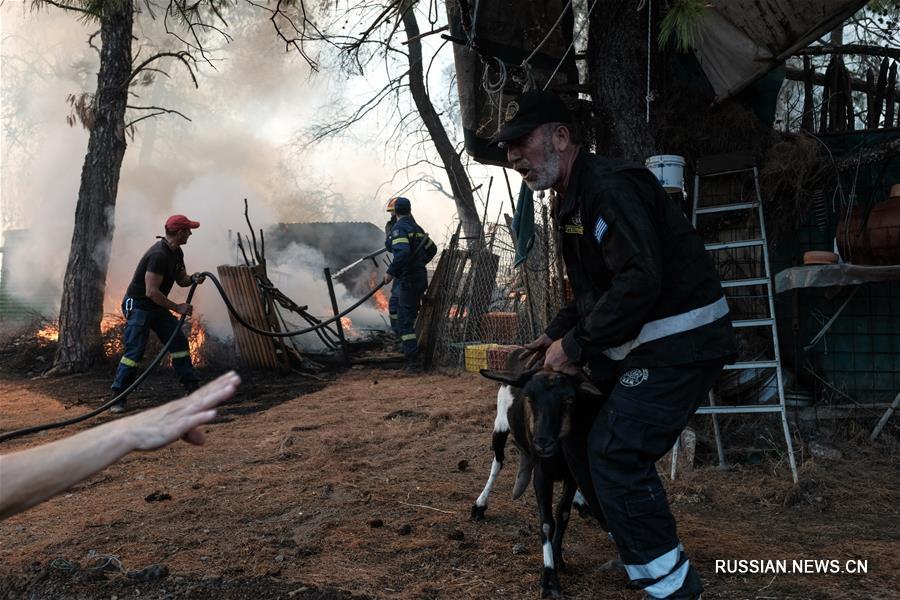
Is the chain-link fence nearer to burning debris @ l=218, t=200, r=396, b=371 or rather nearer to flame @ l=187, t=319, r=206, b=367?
burning debris @ l=218, t=200, r=396, b=371

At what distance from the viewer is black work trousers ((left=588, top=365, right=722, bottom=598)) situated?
108 inches

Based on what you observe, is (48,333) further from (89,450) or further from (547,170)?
(89,450)

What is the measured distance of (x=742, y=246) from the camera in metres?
5.91

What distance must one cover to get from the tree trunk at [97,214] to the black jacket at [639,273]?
1070cm

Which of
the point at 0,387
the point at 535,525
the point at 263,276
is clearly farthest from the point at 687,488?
the point at 0,387

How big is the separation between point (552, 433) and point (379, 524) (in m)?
1.71

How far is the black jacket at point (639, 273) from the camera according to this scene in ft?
9.13

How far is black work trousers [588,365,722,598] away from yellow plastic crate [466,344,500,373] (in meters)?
6.78

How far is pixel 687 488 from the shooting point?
5.25 meters

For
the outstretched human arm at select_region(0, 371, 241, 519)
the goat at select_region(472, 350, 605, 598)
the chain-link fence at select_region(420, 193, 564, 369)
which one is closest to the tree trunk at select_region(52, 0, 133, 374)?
the chain-link fence at select_region(420, 193, 564, 369)

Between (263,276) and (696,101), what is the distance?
704 centimetres

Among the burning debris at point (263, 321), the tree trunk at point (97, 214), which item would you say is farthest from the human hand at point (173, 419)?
the tree trunk at point (97, 214)

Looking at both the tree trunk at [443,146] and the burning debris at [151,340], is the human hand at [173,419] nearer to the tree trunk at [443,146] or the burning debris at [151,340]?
the burning debris at [151,340]

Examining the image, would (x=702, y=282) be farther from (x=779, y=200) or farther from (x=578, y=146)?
(x=779, y=200)
